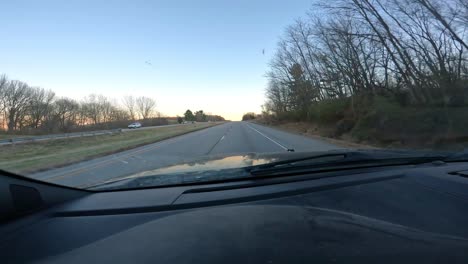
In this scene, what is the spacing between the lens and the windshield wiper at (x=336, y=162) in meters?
2.96

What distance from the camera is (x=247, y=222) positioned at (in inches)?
74.0

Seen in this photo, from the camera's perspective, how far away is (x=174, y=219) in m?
1.97

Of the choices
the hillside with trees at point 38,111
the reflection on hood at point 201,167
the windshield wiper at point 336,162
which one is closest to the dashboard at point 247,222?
the windshield wiper at point 336,162

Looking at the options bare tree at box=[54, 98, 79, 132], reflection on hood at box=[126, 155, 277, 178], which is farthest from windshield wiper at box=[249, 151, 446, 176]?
bare tree at box=[54, 98, 79, 132]

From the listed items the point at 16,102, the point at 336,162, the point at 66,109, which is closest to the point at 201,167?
the point at 336,162

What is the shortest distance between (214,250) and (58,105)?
69945 millimetres

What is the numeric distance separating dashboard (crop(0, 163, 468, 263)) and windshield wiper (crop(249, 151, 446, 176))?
0.79ft

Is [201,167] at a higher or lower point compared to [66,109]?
lower

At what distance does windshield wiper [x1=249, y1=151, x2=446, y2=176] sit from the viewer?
9.71 feet

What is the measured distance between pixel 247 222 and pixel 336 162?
1769mm

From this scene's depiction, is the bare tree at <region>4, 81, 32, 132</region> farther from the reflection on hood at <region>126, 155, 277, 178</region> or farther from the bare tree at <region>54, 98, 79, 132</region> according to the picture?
the reflection on hood at <region>126, 155, 277, 178</region>

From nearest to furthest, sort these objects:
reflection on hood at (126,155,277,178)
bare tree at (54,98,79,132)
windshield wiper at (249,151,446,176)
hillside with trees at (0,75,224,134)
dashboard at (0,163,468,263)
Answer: dashboard at (0,163,468,263) → windshield wiper at (249,151,446,176) → reflection on hood at (126,155,277,178) → hillside with trees at (0,75,224,134) → bare tree at (54,98,79,132)

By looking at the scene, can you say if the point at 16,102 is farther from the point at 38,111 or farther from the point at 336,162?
the point at 336,162

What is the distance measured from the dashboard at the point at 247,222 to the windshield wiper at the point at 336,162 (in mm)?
240
